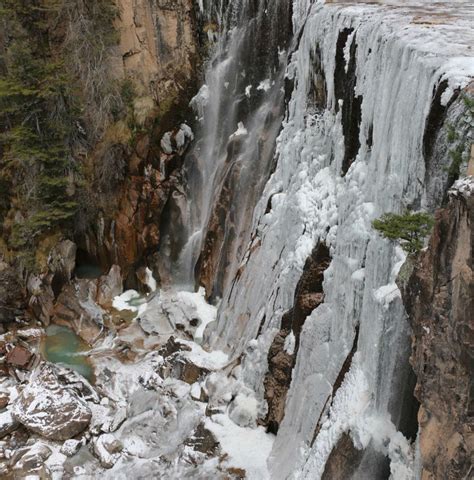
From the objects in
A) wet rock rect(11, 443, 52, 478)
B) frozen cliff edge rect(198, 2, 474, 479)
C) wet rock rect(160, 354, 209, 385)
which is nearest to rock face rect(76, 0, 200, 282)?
wet rock rect(160, 354, 209, 385)

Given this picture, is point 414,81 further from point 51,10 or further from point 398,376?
point 51,10

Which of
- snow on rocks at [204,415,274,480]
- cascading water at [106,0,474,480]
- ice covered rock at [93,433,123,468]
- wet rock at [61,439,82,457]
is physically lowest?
wet rock at [61,439,82,457]

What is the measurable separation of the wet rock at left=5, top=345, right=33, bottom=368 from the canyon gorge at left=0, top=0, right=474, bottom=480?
0.33ft

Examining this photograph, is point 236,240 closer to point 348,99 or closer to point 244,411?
point 244,411

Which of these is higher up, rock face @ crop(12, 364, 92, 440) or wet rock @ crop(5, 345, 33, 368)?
rock face @ crop(12, 364, 92, 440)

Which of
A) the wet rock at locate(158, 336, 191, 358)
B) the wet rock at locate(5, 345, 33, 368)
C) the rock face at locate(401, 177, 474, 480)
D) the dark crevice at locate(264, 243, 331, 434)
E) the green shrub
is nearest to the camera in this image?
the rock face at locate(401, 177, 474, 480)

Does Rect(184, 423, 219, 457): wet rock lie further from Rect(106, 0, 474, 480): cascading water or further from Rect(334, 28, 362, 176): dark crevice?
Rect(334, 28, 362, 176): dark crevice

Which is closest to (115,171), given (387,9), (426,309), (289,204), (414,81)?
(289,204)

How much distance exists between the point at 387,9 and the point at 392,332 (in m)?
5.53

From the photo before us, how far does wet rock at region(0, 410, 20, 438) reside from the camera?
987 cm

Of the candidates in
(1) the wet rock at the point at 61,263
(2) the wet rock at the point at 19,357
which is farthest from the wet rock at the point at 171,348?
(1) the wet rock at the point at 61,263

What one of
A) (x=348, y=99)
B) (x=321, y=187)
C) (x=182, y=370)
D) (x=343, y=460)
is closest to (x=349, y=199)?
(x=321, y=187)

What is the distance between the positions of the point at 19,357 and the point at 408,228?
9.32 m

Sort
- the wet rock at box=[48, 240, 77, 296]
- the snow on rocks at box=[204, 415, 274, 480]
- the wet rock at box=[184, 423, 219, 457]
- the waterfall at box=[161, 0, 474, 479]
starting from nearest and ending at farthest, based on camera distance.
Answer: the waterfall at box=[161, 0, 474, 479]
the snow on rocks at box=[204, 415, 274, 480]
the wet rock at box=[184, 423, 219, 457]
the wet rock at box=[48, 240, 77, 296]
